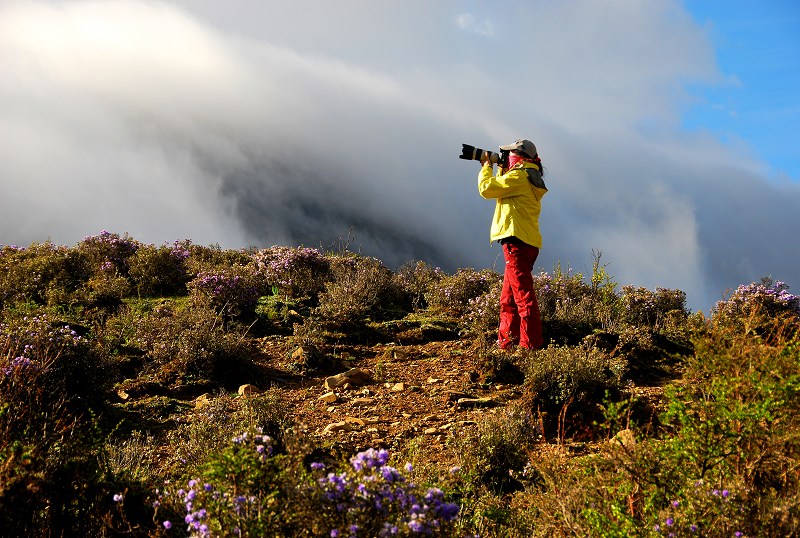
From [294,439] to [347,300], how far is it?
6.75 metres

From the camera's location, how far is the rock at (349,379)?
7.06 metres

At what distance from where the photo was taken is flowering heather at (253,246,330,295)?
37.7ft

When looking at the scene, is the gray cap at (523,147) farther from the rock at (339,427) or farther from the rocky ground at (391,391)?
the rock at (339,427)

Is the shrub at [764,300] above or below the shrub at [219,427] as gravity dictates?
above

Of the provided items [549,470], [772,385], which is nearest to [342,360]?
[549,470]

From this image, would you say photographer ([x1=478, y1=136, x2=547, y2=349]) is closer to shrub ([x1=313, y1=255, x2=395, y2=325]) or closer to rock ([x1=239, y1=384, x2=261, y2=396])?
shrub ([x1=313, y1=255, x2=395, y2=325])

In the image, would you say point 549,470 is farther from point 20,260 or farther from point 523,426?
point 20,260

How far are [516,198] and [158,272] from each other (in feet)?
25.9

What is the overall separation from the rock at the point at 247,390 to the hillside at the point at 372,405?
0.03 metres

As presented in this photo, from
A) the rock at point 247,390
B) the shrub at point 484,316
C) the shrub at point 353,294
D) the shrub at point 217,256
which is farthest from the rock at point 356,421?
the shrub at point 217,256

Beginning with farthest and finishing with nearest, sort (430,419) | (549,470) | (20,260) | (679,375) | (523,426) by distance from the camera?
1. (20,260)
2. (679,375)
3. (430,419)
4. (523,426)
5. (549,470)

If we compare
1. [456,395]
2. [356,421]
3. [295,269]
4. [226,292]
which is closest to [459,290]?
[295,269]

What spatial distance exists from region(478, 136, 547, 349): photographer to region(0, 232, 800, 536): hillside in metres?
0.54

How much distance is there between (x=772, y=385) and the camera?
355cm
